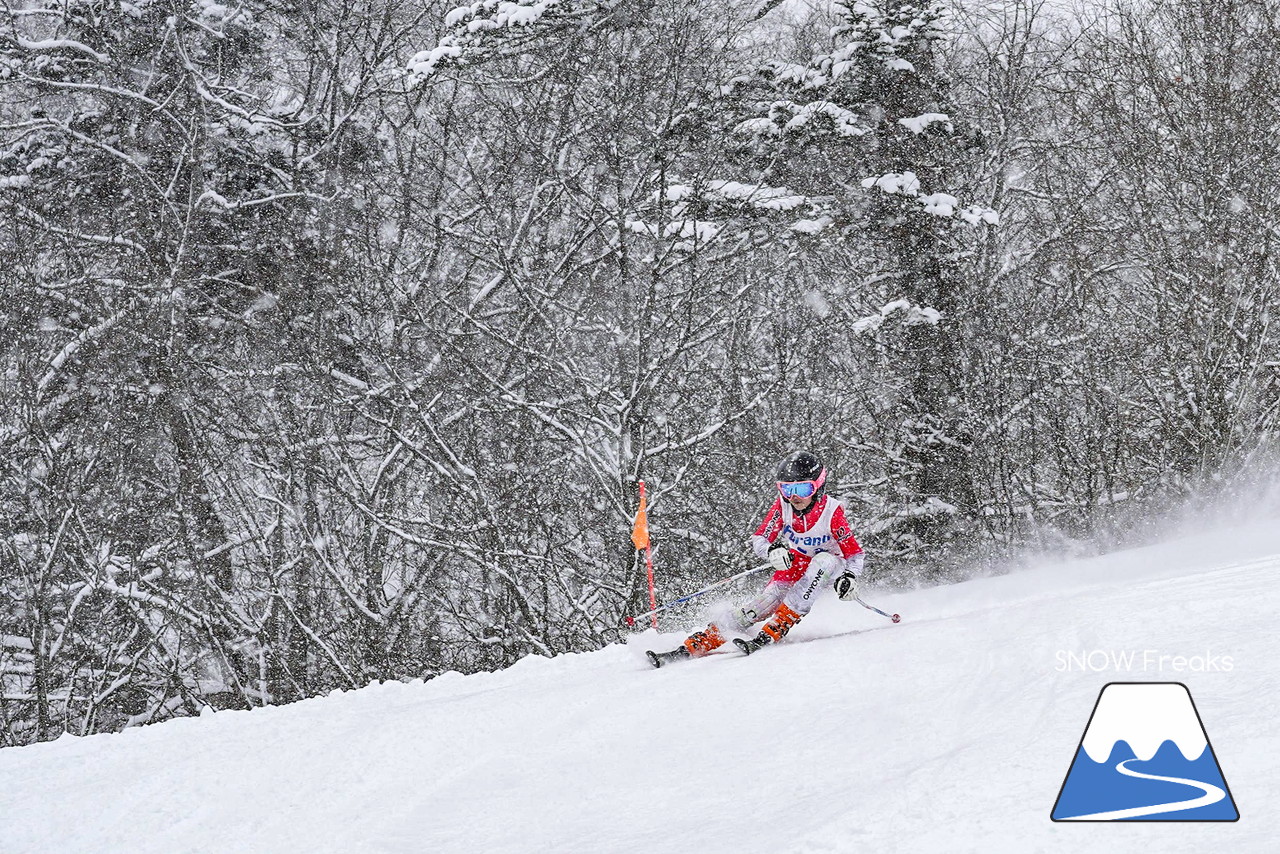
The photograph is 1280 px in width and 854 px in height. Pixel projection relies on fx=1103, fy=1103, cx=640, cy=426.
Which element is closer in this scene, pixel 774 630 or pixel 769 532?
pixel 774 630

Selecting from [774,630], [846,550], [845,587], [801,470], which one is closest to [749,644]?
[774,630]

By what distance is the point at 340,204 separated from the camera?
16.4 metres

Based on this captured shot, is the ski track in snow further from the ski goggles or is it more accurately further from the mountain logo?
the ski goggles

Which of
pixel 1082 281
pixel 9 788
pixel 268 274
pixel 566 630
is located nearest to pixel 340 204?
Result: pixel 268 274

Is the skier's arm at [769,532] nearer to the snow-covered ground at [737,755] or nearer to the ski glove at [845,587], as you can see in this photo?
the ski glove at [845,587]

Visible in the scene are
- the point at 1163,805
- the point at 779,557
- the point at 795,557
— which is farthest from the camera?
the point at 795,557

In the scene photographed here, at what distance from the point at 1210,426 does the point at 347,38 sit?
1358 centimetres

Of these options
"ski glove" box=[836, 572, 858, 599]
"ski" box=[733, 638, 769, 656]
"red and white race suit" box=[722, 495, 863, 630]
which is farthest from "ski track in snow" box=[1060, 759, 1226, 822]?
"red and white race suit" box=[722, 495, 863, 630]

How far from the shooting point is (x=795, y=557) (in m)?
8.20

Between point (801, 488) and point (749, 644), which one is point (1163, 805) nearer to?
point (749, 644)

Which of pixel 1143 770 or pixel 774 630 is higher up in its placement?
pixel 1143 770

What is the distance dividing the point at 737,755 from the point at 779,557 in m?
2.96

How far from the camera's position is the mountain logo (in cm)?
317

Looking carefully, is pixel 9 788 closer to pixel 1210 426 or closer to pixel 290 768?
pixel 290 768
